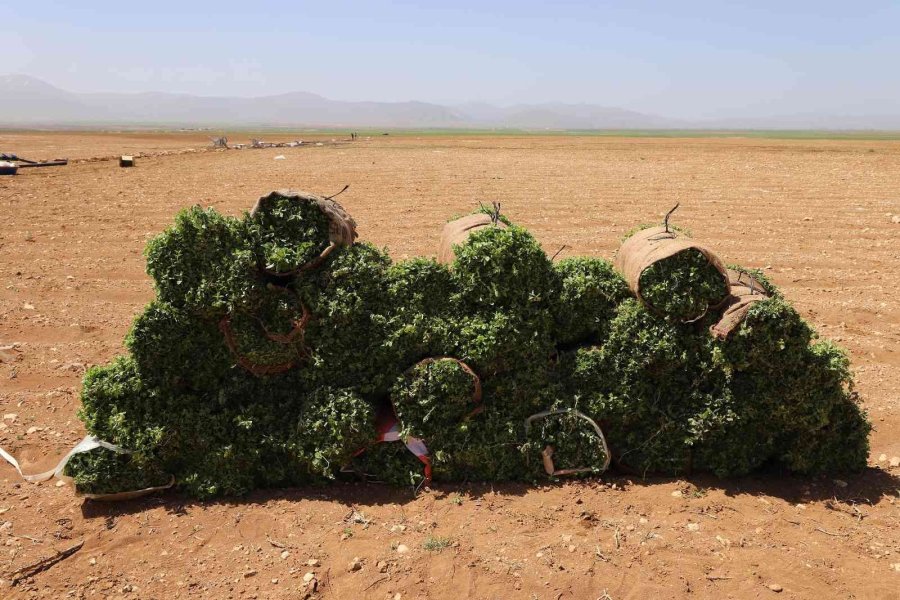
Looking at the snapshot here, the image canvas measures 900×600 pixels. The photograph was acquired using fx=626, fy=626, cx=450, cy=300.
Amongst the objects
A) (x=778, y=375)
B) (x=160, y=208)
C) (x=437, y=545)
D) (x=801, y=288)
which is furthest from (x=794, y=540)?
(x=160, y=208)

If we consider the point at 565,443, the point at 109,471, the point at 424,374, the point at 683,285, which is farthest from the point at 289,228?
the point at 683,285

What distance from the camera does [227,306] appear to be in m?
4.81

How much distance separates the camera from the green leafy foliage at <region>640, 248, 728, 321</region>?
16.3 ft

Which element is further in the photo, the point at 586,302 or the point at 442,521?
the point at 586,302

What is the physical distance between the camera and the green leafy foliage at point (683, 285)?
4.95 m

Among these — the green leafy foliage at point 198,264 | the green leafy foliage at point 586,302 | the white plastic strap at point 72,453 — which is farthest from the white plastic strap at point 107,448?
the green leafy foliage at point 586,302

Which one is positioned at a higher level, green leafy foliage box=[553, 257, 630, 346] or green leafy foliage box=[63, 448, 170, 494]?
green leafy foliage box=[553, 257, 630, 346]

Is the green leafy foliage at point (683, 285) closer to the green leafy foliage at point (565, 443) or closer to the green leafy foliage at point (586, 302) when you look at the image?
the green leafy foliage at point (586, 302)

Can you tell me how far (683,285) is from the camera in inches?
196

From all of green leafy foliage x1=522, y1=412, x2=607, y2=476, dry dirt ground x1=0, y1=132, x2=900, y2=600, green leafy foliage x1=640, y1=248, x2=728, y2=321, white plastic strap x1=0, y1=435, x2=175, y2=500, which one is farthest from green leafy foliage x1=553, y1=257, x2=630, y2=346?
white plastic strap x1=0, y1=435, x2=175, y2=500

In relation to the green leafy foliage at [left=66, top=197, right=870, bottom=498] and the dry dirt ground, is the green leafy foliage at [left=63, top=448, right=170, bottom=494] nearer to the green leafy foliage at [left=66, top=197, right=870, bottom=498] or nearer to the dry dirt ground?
the green leafy foliage at [left=66, top=197, right=870, bottom=498]

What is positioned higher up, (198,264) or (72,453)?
(198,264)

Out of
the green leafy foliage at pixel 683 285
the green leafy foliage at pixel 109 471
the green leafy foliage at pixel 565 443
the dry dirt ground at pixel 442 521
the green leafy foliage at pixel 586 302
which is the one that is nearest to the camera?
the dry dirt ground at pixel 442 521

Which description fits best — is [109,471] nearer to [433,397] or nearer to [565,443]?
[433,397]
